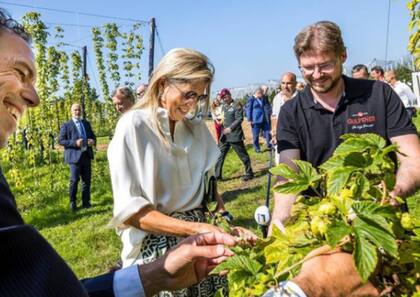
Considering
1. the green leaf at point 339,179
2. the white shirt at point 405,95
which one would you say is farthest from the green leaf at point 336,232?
the white shirt at point 405,95

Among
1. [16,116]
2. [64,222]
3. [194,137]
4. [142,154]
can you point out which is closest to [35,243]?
[16,116]

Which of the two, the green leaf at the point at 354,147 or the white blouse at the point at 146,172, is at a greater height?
the green leaf at the point at 354,147

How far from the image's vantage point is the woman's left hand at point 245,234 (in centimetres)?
147

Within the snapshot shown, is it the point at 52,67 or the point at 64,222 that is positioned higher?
the point at 52,67

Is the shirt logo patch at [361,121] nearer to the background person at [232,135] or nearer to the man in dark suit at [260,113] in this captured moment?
the background person at [232,135]

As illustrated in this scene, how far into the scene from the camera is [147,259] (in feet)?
7.13

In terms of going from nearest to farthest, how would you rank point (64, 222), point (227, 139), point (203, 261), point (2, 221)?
point (2, 221) → point (203, 261) → point (64, 222) → point (227, 139)

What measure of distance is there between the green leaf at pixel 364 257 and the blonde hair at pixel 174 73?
139 cm

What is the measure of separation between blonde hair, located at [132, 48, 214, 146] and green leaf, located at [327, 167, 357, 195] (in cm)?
119

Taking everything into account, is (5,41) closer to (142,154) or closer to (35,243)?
(35,243)

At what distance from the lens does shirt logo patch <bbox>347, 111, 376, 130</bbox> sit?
7.89ft

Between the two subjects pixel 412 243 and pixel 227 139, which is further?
pixel 227 139

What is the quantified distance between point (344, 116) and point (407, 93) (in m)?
6.66

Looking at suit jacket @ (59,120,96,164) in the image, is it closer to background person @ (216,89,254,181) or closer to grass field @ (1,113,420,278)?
grass field @ (1,113,420,278)
